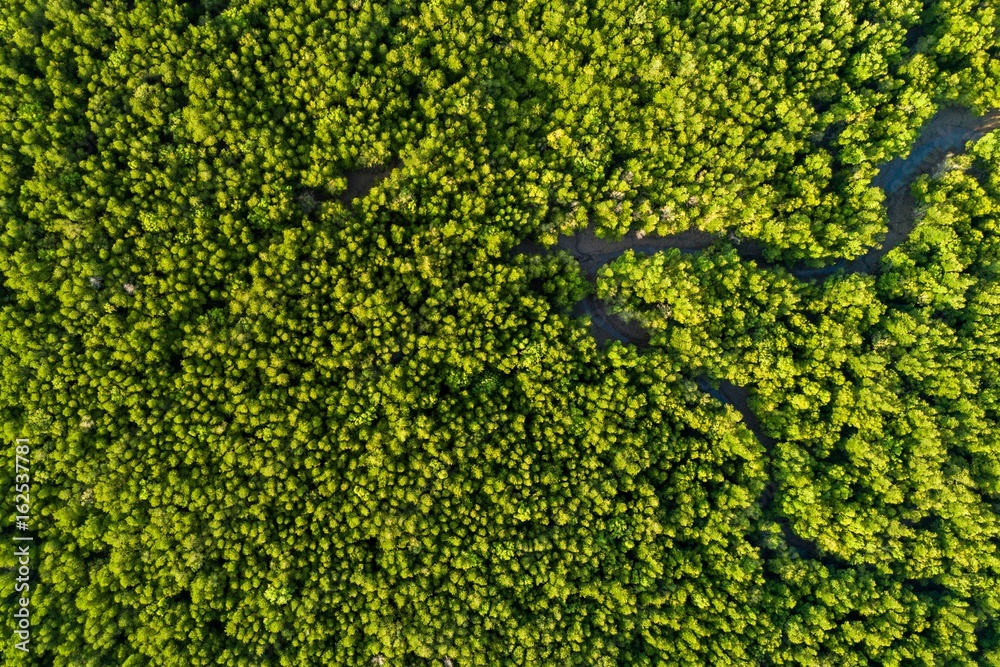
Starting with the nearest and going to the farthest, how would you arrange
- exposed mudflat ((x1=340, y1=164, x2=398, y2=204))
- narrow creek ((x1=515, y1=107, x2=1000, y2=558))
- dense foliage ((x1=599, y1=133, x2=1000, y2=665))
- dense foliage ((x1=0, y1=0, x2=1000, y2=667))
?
dense foliage ((x1=0, y1=0, x2=1000, y2=667)), dense foliage ((x1=599, y1=133, x2=1000, y2=665)), exposed mudflat ((x1=340, y1=164, x2=398, y2=204)), narrow creek ((x1=515, y1=107, x2=1000, y2=558))

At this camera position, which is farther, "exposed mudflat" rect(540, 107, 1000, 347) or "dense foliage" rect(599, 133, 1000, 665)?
"exposed mudflat" rect(540, 107, 1000, 347)

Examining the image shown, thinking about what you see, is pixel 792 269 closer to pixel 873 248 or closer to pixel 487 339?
pixel 873 248

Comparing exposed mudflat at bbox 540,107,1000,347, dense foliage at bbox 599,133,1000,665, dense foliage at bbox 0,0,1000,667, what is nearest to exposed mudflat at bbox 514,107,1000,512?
exposed mudflat at bbox 540,107,1000,347

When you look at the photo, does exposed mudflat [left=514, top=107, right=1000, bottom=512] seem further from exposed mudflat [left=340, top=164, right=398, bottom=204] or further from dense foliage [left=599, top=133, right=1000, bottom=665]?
exposed mudflat [left=340, top=164, right=398, bottom=204]

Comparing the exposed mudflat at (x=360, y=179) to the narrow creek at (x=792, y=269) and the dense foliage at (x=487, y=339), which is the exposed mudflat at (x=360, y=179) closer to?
the dense foliage at (x=487, y=339)

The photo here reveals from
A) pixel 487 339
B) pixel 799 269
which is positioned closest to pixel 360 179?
pixel 487 339

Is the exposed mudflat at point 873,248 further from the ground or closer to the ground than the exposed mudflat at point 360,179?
further from the ground

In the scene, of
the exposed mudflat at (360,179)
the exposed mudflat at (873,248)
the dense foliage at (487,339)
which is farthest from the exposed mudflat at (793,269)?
the exposed mudflat at (360,179)

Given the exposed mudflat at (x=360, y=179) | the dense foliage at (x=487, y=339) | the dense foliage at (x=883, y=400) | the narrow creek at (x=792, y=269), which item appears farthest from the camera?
the narrow creek at (x=792, y=269)

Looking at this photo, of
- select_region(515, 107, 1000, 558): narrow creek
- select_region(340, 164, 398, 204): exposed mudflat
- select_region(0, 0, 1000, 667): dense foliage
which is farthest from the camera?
select_region(515, 107, 1000, 558): narrow creek

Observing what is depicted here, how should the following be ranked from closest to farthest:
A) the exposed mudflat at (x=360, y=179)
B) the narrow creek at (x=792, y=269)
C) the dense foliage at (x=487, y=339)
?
the dense foliage at (x=487, y=339) → the exposed mudflat at (x=360, y=179) → the narrow creek at (x=792, y=269)
